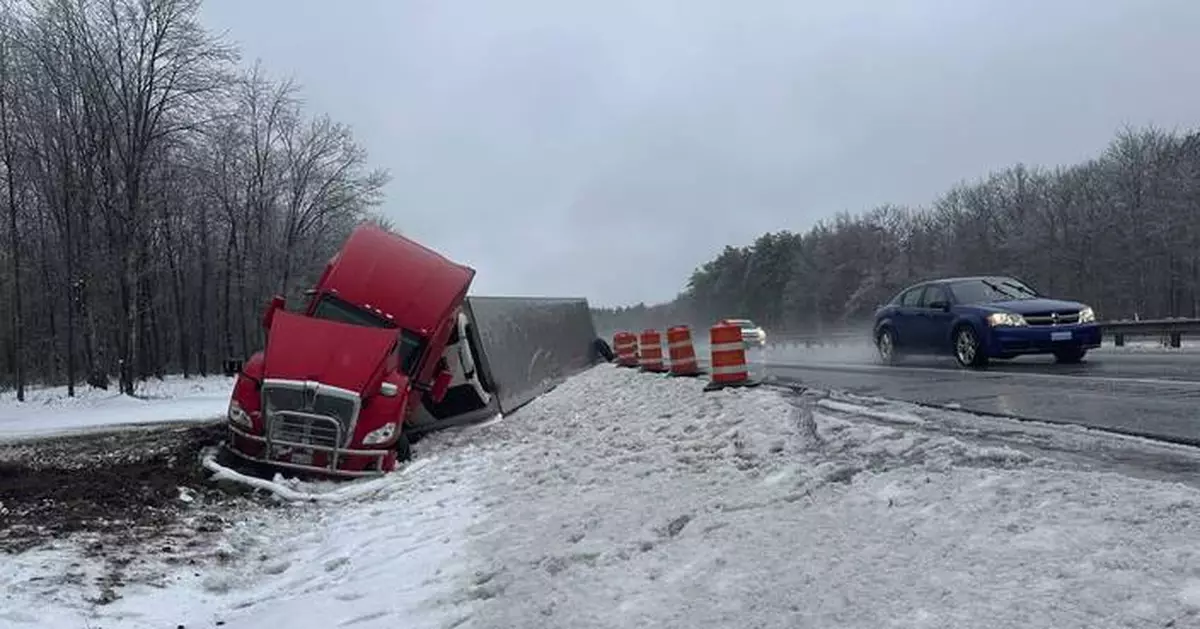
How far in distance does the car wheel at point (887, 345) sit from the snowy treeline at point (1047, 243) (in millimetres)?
41065

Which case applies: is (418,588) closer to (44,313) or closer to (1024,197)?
(44,313)

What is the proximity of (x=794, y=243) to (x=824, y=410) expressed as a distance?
98.8 meters

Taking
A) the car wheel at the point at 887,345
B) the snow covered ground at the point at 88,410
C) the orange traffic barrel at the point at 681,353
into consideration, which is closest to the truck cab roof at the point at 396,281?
the orange traffic barrel at the point at 681,353

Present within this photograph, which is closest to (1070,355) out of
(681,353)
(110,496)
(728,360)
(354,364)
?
(728,360)

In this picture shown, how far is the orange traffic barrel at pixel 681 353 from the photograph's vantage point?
599 inches

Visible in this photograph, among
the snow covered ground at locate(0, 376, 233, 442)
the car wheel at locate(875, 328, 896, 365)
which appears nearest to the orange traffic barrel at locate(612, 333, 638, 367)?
the car wheel at locate(875, 328, 896, 365)

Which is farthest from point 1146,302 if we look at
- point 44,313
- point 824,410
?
point 44,313

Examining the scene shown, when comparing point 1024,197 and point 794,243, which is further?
point 794,243

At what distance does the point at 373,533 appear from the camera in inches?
281

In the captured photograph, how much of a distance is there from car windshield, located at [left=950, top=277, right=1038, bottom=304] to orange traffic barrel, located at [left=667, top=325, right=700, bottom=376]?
479cm

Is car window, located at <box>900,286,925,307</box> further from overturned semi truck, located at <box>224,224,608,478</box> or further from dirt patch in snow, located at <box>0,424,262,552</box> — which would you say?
dirt patch in snow, located at <box>0,424,262,552</box>

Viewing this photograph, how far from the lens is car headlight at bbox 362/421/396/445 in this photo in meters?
9.99

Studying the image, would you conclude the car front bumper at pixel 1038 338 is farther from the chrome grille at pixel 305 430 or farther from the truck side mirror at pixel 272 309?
the truck side mirror at pixel 272 309

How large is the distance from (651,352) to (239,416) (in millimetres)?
9948
